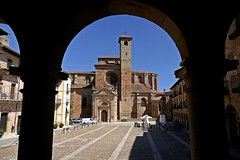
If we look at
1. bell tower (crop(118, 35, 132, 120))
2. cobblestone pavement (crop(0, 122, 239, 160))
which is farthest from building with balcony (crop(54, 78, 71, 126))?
bell tower (crop(118, 35, 132, 120))

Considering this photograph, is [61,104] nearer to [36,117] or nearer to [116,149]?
[116,149]

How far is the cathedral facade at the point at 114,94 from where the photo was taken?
47281 millimetres

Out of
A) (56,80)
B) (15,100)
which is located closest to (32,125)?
(56,80)

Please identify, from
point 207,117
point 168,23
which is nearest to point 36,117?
point 207,117

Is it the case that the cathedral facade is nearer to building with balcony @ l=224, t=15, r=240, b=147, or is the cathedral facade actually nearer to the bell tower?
the bell tower

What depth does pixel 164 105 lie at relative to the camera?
44594mm

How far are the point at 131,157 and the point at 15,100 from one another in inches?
619

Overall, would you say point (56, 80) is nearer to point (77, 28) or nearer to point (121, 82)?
point (77, 28)

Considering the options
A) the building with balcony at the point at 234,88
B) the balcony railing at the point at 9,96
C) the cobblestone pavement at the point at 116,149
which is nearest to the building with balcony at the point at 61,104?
the balcony railing at the point at 9,96

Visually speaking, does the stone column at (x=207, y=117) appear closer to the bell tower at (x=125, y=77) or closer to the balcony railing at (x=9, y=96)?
the balcony railing at (x=9, y=96)

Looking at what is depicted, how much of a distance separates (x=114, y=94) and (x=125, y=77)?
5.80 meters

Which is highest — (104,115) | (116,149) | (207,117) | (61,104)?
(61,104)

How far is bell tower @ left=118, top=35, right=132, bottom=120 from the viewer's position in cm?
4884

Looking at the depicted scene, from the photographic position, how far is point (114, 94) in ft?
157
